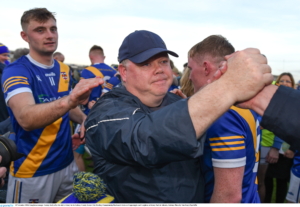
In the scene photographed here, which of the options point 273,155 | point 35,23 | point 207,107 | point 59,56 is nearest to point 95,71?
point 35,23

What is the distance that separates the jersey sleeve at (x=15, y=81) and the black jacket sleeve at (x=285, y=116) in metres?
2.25

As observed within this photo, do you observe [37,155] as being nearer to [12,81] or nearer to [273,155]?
[12,81]

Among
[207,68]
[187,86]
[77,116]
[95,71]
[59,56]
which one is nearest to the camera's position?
[207,68]

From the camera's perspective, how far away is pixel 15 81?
2521 millimetres

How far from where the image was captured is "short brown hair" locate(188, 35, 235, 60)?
2.20 metres

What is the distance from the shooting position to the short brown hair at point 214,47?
2199 mm

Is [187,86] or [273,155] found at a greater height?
[187,86]

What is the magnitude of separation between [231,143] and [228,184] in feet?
0.90

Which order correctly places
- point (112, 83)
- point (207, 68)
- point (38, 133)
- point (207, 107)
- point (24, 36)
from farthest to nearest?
point (112, 83) < point (24, 36) < point (38, 133) < point (207, 68) < point (207, 107)

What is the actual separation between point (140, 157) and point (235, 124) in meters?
0.92

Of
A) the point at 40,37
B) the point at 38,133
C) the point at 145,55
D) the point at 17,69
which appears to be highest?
the point at 40,37

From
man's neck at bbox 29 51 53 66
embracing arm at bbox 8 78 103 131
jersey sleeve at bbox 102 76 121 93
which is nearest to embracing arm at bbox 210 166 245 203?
embracing arm at bbox 8 78 103 131

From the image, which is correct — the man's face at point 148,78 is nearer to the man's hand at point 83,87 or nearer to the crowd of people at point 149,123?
the crowd of people at point 149,123

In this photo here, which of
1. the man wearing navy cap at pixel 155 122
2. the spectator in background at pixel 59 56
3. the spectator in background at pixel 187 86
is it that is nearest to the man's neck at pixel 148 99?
the man wearing navy cap at pixel 155 122
